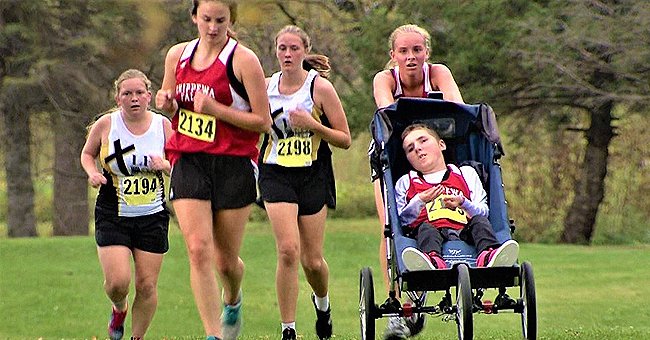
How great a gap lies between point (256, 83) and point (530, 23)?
14367 mm

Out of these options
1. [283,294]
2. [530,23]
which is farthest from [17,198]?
[283,294]

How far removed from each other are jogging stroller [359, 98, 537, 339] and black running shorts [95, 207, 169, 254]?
4.43 feet

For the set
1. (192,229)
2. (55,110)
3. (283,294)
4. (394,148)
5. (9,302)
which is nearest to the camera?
(192,229)

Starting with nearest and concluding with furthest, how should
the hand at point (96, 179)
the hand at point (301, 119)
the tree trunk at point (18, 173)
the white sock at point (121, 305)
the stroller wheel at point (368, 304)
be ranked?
the stroller wheel at point (368, 304), the hand at point (96, 179), the hand at point (301, 119), the white sock at point (121, 305), the tree trunk at point (18, 173)

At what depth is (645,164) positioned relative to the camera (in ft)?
83.9

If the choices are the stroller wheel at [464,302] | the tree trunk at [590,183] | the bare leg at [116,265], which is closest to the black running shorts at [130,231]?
the bare leg at [116,265]

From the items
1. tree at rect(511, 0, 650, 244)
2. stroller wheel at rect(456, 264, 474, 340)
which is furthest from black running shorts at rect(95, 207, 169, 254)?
tree at rect(511, 0, 650, 244)

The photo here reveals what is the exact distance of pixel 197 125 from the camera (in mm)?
7031

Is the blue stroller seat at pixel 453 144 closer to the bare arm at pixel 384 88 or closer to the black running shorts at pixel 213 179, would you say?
the bare arm at pixel 384 88

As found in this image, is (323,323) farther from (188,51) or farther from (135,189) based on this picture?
(188,51)

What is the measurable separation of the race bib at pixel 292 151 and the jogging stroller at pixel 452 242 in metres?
0.70

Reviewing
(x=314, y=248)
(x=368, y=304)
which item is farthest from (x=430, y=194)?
(x=314, y=248)

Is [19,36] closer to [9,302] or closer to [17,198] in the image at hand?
[17,198]

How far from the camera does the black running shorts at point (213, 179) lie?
706 cm
